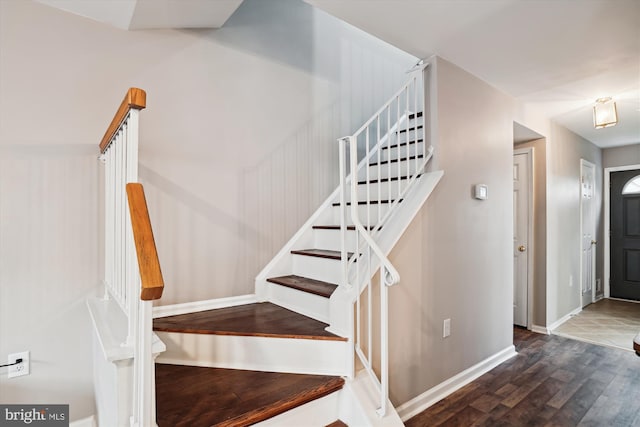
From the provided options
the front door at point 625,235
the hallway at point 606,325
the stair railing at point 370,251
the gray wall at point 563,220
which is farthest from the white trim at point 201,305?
the front door at point 625,235

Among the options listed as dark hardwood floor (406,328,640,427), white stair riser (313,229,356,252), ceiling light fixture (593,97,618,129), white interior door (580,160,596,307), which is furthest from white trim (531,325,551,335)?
white stair riser (313,229,356,252)

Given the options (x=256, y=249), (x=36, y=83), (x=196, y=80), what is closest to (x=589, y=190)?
(x=256, y=249)

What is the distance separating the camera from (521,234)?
3963 mm

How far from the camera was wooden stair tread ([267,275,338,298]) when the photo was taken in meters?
2.18

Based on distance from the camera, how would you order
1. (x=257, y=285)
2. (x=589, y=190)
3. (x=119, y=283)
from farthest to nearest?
(x=589, y=190)
(x=257, y=285)
(x=119, y=283)

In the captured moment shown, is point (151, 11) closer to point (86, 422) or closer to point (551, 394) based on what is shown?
point (86, 422)

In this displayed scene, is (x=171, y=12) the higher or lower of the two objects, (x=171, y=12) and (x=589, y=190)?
the higher

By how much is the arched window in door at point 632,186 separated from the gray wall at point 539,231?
109 inches

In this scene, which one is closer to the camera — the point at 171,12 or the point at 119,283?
the point at 119,283

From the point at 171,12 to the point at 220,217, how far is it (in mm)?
1298

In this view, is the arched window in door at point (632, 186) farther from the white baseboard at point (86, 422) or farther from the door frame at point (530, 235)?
the white baseboard at point (86, 422)

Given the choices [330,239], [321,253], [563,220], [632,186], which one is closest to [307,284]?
[321,253]

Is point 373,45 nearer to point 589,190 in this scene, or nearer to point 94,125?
point 94,125

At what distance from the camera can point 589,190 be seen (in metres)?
4.97
